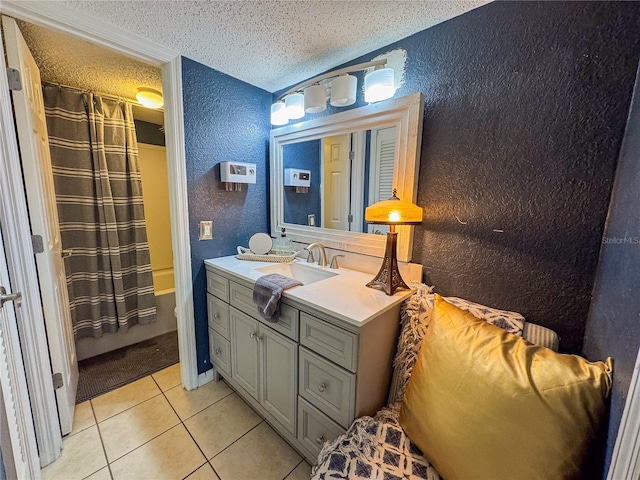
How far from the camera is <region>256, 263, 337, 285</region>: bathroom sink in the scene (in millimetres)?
1667

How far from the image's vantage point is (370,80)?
1.39m

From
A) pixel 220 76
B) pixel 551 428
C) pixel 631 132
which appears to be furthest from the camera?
pixel 220 76

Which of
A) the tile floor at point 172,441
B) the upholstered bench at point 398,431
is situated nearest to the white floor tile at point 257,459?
the tile floor at point 172,441

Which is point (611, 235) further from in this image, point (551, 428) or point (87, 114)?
point (87, 114)

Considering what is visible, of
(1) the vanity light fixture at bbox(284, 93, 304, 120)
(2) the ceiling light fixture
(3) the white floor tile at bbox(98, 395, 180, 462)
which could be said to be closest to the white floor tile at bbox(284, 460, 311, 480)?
(3) the white floor tile at bbox(98, 395, 180, 462)

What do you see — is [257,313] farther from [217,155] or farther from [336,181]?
[217,155]

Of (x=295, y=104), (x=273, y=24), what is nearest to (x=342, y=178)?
Result: (x=295, y=104)

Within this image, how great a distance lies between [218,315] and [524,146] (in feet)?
6.09

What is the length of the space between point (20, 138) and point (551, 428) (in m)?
2.21

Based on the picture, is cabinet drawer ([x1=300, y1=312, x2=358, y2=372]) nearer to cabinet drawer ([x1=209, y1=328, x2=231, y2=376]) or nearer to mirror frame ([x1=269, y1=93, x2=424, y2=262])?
mirror frame ([x1=269, y1=93, x2=424, y2=262])

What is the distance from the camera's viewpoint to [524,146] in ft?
3.50

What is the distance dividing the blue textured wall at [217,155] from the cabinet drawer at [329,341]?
3.20 feet

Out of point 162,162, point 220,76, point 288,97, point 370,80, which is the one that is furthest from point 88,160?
point 370,80

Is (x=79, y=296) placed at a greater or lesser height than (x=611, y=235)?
lesser
